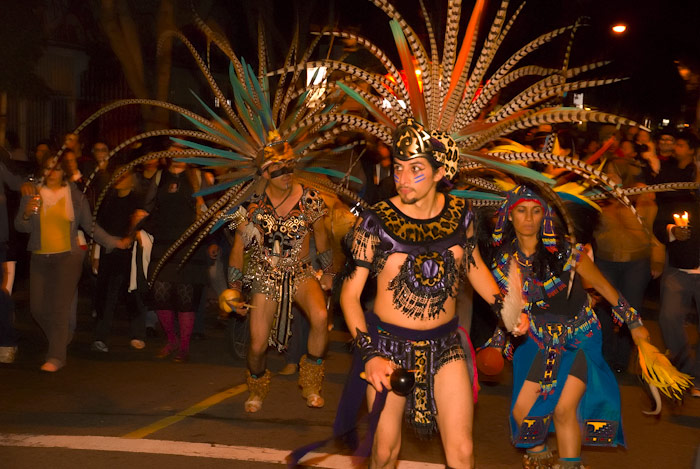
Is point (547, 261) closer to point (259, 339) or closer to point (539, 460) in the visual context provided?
point (539, 460)

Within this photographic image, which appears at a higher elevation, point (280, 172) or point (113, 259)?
point (280, 172)

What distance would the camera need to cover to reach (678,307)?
27.8 feet

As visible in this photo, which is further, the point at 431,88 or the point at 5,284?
the point at 5,284

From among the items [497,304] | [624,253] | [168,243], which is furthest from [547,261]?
[168,243]

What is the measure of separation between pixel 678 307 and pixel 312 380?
3.54 m

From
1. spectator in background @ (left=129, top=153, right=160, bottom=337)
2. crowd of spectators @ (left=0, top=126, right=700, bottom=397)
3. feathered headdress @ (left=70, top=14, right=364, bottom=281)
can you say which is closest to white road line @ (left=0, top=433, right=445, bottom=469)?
feathered headdress @ (left=70, top=14, right=364, bottom=281)

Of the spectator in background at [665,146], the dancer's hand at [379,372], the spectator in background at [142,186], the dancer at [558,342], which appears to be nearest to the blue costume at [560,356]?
the dancer at [558,342]

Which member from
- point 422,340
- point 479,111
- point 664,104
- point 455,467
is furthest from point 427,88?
point 664,104

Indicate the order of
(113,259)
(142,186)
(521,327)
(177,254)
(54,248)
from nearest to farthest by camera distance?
(521,327)
(54,248)
(177,254)
(113,259)
(142,186)

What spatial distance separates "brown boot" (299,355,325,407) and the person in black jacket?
3207mm

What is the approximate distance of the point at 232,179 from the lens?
24.4 feet

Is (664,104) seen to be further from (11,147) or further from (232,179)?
(232,179)

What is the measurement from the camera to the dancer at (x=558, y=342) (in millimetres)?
5328

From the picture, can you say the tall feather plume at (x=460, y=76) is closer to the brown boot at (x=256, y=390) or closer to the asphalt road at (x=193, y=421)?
the asphalt road at (x=193, y=421)
